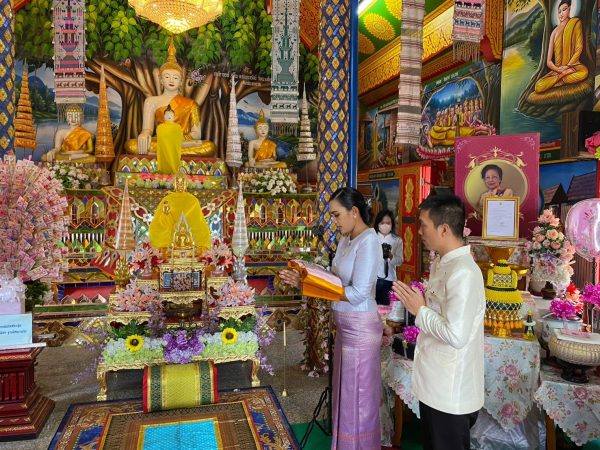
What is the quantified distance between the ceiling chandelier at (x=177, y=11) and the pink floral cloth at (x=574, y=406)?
5127mm

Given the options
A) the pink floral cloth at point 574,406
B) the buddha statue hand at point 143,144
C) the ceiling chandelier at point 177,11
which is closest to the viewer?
the pink floral cloth at point 574,406

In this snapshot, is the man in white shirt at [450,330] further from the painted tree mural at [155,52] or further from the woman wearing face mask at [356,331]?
the painted tree mural at [155,52]

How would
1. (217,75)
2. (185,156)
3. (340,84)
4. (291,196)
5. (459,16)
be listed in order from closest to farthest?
(340,84) → (459,16) → (291,196) → (185,156) → (217,75)

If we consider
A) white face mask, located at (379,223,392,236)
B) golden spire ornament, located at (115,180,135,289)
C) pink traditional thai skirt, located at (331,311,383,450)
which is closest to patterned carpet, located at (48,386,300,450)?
pink traditional thai skirt, located at (331,311,383,450)

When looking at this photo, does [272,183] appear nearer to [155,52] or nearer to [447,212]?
[155,52]

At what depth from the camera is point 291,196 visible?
288 inches

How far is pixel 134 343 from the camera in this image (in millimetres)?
3521

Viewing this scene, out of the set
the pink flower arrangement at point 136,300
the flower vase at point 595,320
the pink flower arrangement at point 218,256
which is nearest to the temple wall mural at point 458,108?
the flower vase at point 595,320

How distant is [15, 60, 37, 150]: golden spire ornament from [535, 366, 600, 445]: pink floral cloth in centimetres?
867

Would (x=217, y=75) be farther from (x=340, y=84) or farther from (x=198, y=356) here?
(x=198, y=356)

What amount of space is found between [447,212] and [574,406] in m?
1.47

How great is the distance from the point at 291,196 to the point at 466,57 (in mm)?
3470

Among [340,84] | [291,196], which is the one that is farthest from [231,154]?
[340,84]

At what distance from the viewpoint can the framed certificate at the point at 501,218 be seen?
2822 millimetres
